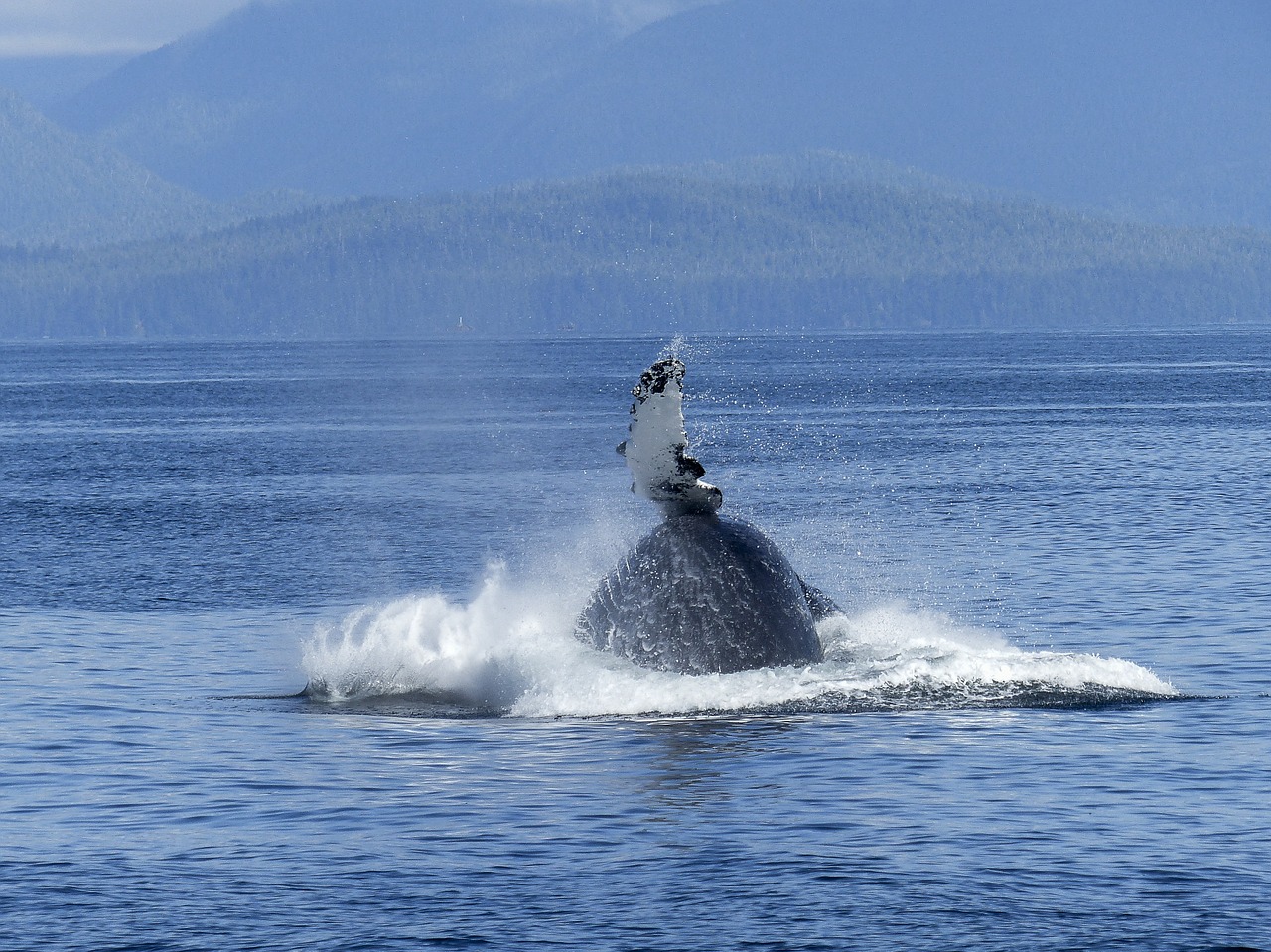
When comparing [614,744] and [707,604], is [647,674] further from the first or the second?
[614,744]

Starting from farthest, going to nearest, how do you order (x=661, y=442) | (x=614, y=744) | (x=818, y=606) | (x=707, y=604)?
(x=818, y=606) → (x=661, y=442) → (x=707, y=604) → (x=614, y=744)

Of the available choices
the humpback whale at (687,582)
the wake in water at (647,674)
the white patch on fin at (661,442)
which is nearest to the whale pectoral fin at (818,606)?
the wake in water at (647,674)

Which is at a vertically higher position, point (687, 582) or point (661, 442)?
point (661, 442)

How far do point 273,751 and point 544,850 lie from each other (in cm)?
495

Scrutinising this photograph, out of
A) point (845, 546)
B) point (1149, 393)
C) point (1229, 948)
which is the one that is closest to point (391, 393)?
point (1149, 393)

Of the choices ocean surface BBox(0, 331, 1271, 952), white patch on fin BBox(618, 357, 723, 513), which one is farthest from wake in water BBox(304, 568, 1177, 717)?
white patch on fin BBox(618, 357, 723, 513)

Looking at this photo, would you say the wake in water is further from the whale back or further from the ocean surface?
the whale back

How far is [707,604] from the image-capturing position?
2073 centimetres

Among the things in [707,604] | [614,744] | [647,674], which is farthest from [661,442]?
[614,744]

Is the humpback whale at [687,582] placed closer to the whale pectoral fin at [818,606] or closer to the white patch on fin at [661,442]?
the white patch on fin at [661,442]

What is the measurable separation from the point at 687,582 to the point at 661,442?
4.79 feet

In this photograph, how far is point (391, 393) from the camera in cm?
13938

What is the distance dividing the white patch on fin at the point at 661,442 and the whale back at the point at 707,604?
429 millimetres

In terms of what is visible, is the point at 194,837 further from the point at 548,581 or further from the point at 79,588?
the point at 79,588
